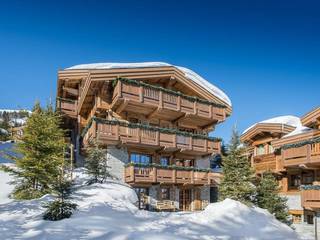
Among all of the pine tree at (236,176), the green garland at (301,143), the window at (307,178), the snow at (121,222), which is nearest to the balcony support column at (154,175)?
the snow at (121,222)

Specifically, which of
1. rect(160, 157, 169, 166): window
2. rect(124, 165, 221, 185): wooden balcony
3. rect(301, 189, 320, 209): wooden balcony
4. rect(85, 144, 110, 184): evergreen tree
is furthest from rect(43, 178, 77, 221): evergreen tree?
rect(301, 189, 320, 209): wooden balcony

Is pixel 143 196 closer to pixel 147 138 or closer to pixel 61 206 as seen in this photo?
pixel 147 138

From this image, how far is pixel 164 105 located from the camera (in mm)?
Result: 22156

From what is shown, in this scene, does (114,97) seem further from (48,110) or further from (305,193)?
(305,193)

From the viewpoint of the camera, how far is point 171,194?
892 inches

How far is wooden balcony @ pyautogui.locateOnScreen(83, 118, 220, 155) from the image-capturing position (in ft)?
63.7

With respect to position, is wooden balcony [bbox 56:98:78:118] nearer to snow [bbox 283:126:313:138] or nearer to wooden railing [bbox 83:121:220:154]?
wooden railing [bbox 83:121:220:154]

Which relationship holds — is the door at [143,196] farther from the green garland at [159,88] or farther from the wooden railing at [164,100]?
the green garland at [159,88]

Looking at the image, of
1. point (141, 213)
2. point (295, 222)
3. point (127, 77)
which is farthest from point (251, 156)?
point (141, 213)

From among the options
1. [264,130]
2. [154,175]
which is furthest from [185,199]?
[264,130]

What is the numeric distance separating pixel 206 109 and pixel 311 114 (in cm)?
702

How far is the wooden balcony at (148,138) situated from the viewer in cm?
1942

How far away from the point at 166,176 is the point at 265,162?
1061 cm

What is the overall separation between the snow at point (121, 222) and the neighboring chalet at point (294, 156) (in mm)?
5727
